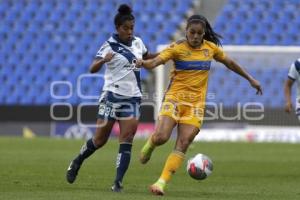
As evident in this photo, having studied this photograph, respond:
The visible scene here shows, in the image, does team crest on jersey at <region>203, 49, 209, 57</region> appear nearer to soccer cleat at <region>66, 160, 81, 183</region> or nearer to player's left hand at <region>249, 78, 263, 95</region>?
player's left hand at <region>249, 78, 263, 95</region>

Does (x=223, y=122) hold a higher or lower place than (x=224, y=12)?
lower

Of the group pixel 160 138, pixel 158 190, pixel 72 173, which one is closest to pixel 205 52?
pixel 160 138

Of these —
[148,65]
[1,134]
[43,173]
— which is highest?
[148,65]

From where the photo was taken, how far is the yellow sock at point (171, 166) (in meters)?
8.94

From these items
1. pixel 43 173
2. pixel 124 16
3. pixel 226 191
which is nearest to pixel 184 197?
pixel 226 191

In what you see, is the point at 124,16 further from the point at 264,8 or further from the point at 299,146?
the point at 264,8

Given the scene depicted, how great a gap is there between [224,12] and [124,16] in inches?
728

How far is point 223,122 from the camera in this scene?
22578mm

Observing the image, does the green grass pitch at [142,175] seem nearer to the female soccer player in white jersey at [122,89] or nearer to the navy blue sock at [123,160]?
the navy blue sock at [123,160]

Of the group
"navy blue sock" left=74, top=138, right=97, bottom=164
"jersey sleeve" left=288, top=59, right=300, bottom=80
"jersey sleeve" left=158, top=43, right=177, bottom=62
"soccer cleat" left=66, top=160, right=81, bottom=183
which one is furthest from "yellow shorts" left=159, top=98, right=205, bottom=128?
"jersey sleeve" left=288, top=59, right=300, bottom=80

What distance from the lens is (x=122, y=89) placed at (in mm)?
9539

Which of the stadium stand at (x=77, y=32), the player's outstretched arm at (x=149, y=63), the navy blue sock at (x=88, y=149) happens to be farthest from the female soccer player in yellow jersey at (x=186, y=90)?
the stadium stand at (x=77, y=32)

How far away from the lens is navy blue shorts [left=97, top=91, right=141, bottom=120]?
9.46m

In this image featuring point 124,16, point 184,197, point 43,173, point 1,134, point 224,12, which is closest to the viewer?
point 184,197
